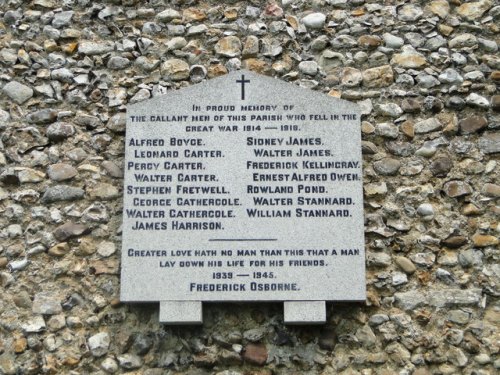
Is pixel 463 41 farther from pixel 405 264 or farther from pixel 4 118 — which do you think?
pixel 4 118

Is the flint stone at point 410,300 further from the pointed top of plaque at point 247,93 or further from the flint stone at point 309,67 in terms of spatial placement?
the flint stone at point 309,67

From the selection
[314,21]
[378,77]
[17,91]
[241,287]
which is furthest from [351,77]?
[17,91]

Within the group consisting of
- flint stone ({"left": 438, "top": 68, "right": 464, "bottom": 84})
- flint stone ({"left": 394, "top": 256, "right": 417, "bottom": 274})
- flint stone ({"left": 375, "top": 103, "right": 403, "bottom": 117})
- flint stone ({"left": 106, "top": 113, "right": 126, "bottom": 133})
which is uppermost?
flint stone ({"left": 438, "top": 68, "right": 464, "bottom": 84})

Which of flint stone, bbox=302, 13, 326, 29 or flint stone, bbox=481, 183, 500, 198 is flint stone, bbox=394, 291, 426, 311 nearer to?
flint stone, bbox=481, 183, 500, 198

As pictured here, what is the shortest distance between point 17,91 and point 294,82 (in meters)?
2.02

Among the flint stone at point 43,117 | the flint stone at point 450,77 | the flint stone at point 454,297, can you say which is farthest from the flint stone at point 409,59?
the flint stone at point 43,117

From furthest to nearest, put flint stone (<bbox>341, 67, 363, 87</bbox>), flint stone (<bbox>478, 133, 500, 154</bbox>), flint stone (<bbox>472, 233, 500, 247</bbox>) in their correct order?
flint stone (<bbox>341, 67, 363, 87</bbox>), flint stone (<bbox>478, 133, 500, 154</bbox>), flint stone (<bbox>472, 233, 500, 247</bbox>)

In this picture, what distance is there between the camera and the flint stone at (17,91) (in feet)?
16.0

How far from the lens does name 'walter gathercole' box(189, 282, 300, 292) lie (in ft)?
13.7

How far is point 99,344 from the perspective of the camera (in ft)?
13.7

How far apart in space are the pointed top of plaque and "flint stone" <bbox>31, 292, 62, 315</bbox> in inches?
53.8

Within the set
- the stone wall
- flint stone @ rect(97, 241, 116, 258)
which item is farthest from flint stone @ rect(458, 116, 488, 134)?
flint stone @ rect(97, 241, 116, 258)

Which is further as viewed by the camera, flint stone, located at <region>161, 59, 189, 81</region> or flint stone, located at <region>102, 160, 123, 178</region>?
flint stone, located at <region>161, 59, 189, 81</region>

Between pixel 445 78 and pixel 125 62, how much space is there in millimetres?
2343
